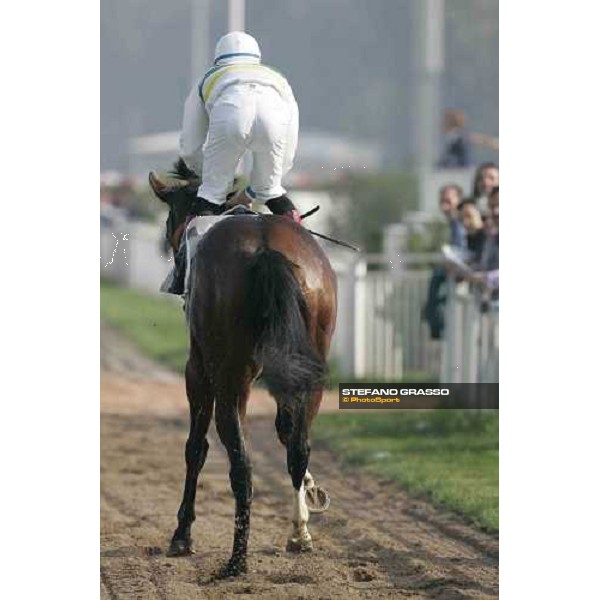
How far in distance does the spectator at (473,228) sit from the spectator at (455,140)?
0.78 ft

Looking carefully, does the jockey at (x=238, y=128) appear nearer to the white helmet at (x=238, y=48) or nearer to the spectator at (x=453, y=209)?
the white helmet at (x=238, y=48)

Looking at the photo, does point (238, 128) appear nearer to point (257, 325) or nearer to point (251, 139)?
point (251, 139)

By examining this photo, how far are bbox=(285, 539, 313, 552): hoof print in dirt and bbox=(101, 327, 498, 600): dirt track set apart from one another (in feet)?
0.15

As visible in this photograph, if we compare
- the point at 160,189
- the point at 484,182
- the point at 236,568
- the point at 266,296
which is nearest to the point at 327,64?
the point at 484,182

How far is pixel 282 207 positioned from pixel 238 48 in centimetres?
61

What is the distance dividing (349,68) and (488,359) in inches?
63.3

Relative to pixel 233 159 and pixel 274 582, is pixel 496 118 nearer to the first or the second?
pixel 233 159

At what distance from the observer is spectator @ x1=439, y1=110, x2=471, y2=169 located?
863 centimetres

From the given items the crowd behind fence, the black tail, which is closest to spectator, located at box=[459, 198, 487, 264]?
the crowd behind fence

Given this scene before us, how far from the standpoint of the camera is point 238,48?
6457 millimetres

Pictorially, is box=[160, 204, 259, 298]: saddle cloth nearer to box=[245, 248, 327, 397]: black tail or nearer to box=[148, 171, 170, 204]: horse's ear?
box=[245, 248, 327, 397]: black tail

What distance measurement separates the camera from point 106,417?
10805mm

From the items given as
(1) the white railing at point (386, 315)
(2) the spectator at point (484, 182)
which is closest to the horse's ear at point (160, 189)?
(1) the white railing at point (386, 315)

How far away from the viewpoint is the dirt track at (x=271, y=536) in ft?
21.8
